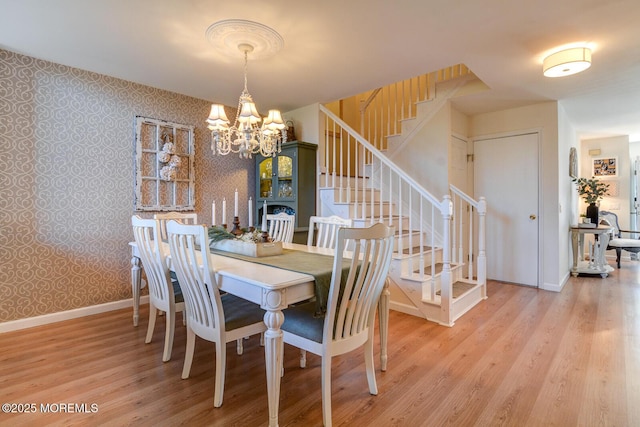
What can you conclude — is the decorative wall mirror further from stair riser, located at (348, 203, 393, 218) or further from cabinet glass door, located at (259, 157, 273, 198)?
stair riser, located at (348, 203, 393, 218)

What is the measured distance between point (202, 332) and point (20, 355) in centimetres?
158

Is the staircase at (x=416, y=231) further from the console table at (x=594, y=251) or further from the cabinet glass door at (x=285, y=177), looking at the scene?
the console table at (x=594, y=251)

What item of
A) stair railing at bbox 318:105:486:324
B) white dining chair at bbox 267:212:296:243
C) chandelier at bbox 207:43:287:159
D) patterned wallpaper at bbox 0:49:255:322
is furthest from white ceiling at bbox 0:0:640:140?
white dining chair at bbox 267:212:296:243

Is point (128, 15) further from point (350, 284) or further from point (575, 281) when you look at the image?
Result: point (575, 281)

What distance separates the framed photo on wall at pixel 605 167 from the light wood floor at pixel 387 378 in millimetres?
4209

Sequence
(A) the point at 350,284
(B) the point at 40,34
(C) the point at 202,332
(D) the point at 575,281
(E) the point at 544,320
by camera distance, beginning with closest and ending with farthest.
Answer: (A) the point at 350,284, (C) the point at 202,332, (B) the point at 40,34, (E) the point at 544,320, (D) the point at 575,281

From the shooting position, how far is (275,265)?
6.22 feet

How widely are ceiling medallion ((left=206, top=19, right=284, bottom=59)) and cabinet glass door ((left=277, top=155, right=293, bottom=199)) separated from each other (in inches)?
59.8

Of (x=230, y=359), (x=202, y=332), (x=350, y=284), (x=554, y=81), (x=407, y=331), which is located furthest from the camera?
(x=554, y=81)

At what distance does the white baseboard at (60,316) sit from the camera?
2.75 meters

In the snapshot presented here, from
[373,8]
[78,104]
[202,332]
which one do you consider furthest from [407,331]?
[78,104]

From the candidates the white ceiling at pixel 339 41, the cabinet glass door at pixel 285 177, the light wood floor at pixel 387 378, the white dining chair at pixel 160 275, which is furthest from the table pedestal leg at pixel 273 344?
the cabinet glass door at pixel 285 177

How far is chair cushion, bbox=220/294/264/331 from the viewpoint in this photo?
1774mm

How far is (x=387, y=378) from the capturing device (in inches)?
78.5
